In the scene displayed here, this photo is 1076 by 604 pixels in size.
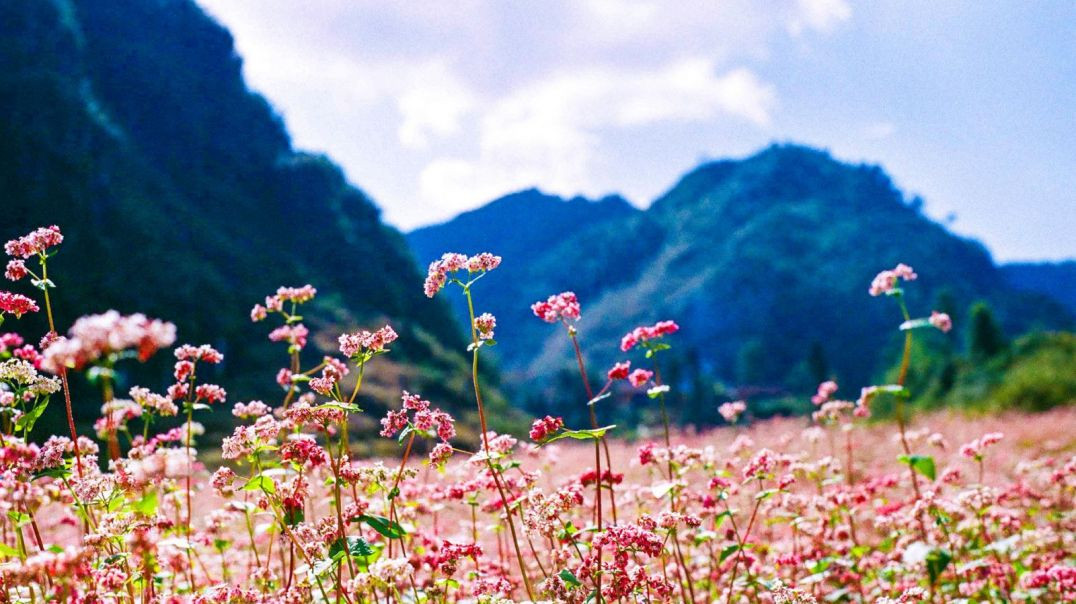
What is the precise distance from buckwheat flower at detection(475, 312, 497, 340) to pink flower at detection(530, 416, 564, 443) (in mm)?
516

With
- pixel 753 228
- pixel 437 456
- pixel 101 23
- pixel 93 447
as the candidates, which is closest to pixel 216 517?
pixel 93 447

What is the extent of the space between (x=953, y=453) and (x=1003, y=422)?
855 cm

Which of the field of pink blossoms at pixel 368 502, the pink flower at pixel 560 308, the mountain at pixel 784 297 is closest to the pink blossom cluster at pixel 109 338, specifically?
the field of pink blossoms at pixel 368 502

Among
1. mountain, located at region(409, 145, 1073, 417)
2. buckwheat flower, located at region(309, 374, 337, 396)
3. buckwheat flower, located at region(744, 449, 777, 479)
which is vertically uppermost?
mountain, located at region(409, 145, 1073, 417)

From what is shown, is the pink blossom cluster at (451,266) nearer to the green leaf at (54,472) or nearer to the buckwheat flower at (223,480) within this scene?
the buckwheat flower at (223,480)

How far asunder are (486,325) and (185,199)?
58745 mm

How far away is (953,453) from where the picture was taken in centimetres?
1633

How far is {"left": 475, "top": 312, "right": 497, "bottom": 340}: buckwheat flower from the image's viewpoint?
3662mm

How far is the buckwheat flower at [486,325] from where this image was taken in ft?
12.0

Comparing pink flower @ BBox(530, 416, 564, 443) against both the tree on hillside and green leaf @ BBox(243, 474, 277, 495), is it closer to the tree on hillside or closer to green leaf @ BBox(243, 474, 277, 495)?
green leaf @ BBox(243, 474, 277, 495)

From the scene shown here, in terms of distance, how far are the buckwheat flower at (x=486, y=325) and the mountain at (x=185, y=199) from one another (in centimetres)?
3238

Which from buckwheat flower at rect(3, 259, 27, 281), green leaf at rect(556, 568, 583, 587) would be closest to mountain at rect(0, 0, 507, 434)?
buckwheat flower at rect(3, 259, 27, 281)

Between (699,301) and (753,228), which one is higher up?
(753,228)

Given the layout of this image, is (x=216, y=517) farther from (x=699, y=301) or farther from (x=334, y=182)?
(x=699, y=301)
